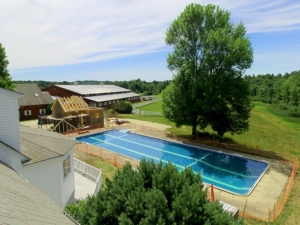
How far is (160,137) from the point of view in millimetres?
24828

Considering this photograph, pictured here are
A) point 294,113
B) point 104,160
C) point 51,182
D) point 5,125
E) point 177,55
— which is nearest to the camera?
point 5,125

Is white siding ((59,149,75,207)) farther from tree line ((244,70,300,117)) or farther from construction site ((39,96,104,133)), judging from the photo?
tree line ((244,70,300,117))

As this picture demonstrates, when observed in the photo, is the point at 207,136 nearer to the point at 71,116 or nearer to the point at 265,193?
the point at 265,193

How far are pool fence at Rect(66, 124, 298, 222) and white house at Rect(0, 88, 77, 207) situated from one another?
4553mm

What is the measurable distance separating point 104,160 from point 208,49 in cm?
1619

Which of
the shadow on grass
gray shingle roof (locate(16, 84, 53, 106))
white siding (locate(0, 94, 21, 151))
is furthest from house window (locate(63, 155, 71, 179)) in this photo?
gray shingle roof (locate(16, 84, 53, 106))

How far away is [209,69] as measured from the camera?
20.3 m

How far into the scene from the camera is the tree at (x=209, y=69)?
776 inches

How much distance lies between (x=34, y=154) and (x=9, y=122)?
6.29ft

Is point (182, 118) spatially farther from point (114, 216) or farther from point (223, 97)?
point (114, 216)

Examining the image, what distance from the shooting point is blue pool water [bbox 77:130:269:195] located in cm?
1501

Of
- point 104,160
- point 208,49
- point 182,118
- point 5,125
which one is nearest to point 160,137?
point 182,118

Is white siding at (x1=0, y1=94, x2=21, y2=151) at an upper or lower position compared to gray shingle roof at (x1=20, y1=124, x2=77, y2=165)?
upper

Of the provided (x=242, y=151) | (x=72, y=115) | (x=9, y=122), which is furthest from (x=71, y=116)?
(x=242, y=151)
